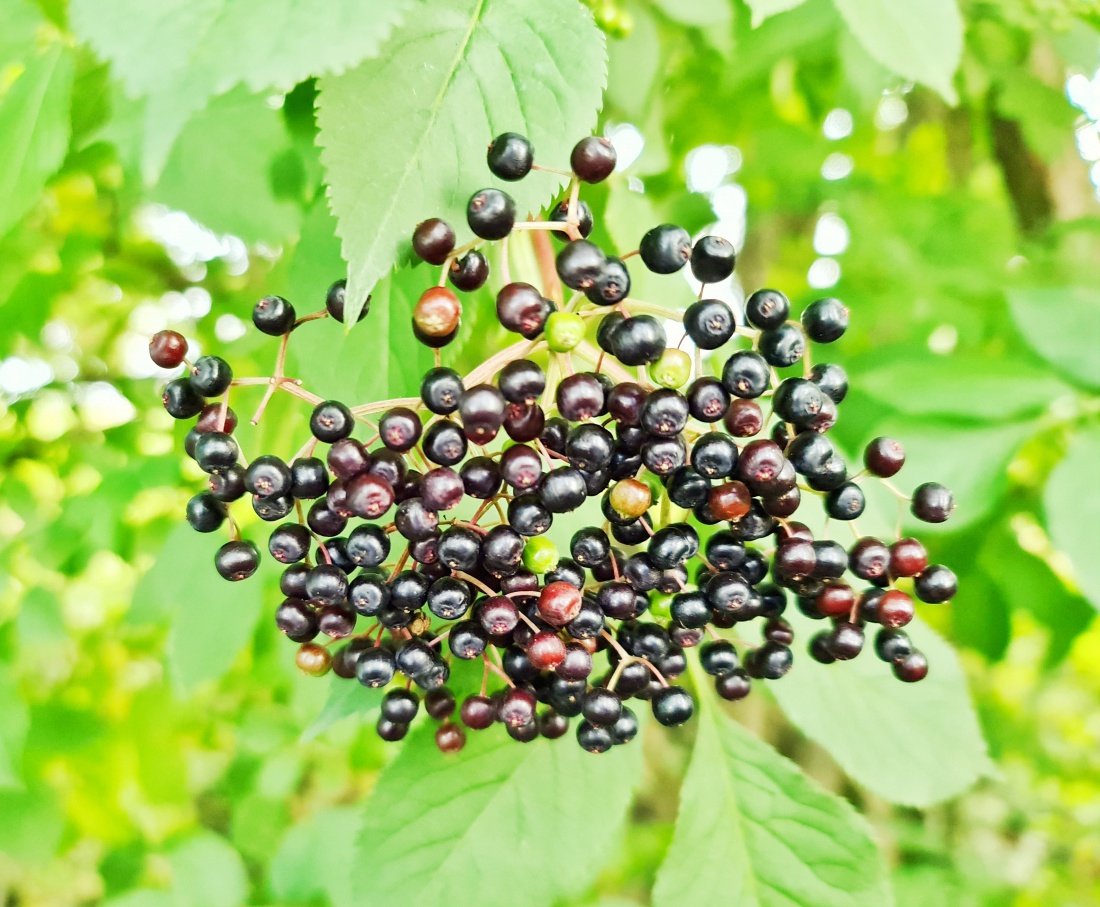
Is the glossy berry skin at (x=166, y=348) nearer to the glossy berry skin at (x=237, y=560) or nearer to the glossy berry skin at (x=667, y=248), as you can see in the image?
the glossy berry skin at (x=237, y=560)

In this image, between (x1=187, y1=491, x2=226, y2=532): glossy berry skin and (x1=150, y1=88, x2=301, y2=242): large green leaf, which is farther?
(x1=150, y1=88, x2=301, y2=242): large green leaf

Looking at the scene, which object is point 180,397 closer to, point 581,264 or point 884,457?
point 581,264

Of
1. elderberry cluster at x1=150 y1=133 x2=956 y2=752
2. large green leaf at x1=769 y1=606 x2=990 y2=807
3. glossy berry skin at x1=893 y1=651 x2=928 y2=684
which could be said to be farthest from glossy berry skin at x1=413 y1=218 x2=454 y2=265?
large green leaf at x1=769 y1=606 x2=990 y2=807

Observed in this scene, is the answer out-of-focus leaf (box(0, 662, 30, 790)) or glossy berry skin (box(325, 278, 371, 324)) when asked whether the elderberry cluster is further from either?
out-of-focus leaf (box(0, 662, 30, 790))

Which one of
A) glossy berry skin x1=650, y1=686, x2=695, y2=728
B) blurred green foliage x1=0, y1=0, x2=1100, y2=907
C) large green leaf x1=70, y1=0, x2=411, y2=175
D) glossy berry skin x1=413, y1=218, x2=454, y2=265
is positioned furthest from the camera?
blurred green foliage x1=0, y1=0, x2=1100, y2=907

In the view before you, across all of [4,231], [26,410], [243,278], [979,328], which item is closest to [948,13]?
[979,328]

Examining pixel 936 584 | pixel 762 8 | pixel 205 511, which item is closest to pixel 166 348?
pixel 205 511

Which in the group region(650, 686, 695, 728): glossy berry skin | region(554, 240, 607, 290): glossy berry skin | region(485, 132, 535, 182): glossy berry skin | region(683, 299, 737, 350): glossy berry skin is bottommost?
region(650, 686, 695, 728): glossy berry skin

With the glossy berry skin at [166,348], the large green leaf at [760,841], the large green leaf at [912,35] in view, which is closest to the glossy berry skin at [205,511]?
the glossy berry skin at [166,348]
